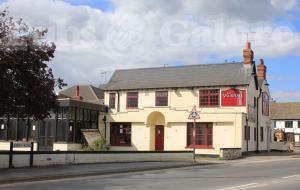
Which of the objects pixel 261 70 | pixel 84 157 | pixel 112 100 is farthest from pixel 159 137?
pixel 84 157

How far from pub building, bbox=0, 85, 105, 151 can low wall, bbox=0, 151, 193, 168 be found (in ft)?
39.8

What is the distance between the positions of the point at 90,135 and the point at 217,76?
11878mm

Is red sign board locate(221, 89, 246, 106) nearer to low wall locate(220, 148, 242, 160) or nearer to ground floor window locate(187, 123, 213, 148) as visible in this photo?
ground floor window locate(187, 123, 213, 148)

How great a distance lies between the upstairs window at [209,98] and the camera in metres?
40.4

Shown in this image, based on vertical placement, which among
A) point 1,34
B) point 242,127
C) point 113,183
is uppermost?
point 1,34

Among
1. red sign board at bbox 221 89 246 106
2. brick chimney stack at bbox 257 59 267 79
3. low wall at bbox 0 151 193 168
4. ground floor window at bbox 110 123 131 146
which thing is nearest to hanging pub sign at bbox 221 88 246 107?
red sign board at bbox 221 89 246 106

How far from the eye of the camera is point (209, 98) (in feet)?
134

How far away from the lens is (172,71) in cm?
4509

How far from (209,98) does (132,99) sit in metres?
7.48

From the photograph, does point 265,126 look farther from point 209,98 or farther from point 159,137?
point 159,137

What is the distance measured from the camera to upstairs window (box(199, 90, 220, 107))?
4041cm

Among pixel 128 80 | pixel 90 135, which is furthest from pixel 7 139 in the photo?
pixel 128 80

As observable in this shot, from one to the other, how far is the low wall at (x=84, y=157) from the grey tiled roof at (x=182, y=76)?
11.4 metres

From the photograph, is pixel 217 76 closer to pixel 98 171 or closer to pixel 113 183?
pixel 98 171
